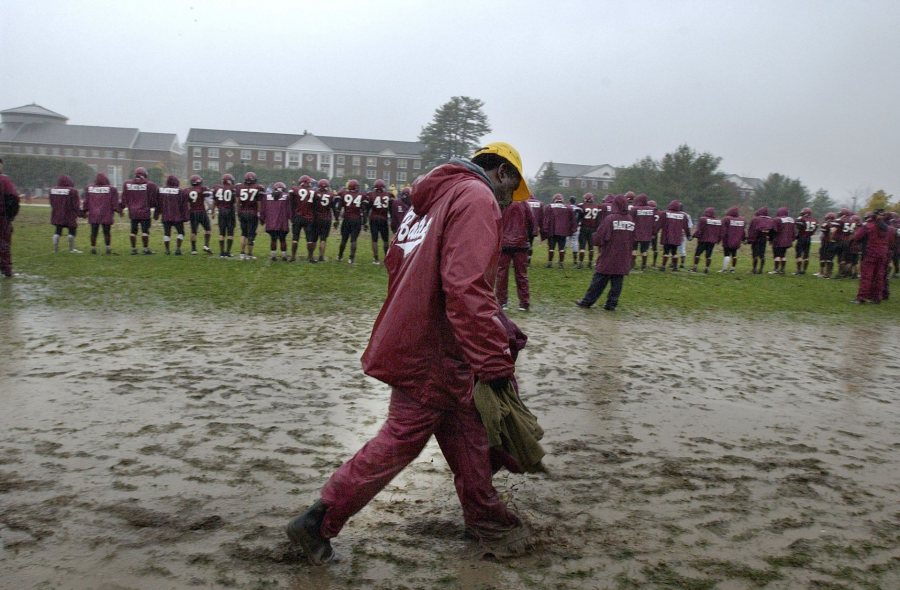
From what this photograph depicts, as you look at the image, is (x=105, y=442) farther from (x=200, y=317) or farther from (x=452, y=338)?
(x=200, y=317)

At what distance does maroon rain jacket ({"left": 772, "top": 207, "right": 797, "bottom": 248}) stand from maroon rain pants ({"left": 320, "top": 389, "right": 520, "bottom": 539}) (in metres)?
19.2

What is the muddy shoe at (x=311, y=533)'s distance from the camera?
297 cm

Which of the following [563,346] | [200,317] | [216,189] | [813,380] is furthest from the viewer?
[216,189]

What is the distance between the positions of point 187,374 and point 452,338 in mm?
4071

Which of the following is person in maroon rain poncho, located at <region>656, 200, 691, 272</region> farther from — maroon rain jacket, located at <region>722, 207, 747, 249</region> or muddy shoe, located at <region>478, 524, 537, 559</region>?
muddy shoe, located at <region>478, 524, 537, 559</region>

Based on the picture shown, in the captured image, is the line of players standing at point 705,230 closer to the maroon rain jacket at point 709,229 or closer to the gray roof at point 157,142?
the maroon rain jacket at point 709,229

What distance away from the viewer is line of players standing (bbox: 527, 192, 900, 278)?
18.3 m

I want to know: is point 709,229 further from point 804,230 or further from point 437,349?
point 437,349

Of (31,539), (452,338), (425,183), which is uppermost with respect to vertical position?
(425,183)

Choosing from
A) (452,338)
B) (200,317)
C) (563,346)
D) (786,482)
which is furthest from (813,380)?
(200,317)

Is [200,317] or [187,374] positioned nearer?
[187,374]

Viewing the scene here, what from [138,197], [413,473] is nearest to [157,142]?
[138,197]

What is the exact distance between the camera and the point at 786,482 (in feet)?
13.6

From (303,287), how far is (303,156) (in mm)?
68271
